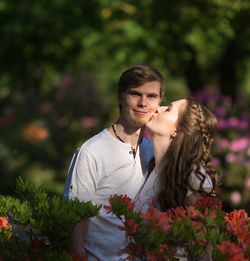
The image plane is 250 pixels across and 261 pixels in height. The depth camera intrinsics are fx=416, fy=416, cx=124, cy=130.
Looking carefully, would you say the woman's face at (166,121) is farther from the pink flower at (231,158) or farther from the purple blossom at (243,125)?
the purple blossom at (243,125)

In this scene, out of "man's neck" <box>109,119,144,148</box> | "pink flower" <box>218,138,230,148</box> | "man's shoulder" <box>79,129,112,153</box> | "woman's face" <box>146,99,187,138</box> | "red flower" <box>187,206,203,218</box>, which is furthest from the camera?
"pink flower" <box>218,138,230,148</box>

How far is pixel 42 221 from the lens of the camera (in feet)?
6.68

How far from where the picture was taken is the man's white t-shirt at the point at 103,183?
2607 mm

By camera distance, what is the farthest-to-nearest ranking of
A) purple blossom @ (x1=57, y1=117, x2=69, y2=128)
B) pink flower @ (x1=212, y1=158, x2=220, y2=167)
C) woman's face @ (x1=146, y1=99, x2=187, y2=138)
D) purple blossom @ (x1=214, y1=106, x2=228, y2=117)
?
purple blossom @ (x1=57, y1=117, x2=69, y2=128)
purple blossom @ (x1=214, y1=106, x2=228, y2=117)
pink flower @ (x1=212, y1=158, x2=220, y2=167)
woman's face @ (x1=146, y1=99, x2=187, y2=138)

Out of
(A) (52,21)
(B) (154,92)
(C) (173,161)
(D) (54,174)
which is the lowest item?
(D) (54,174)

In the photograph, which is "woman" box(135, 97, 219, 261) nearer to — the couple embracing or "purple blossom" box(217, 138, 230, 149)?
the couple embracing

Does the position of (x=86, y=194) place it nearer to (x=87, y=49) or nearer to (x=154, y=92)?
(x=154, y=92)

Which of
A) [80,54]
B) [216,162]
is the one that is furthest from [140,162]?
[80,54]

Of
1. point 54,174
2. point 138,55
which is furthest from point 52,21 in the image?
point 54,174

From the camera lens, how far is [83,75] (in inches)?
430

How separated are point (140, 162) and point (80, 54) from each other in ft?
23.9

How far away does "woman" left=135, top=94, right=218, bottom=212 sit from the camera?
2.61m

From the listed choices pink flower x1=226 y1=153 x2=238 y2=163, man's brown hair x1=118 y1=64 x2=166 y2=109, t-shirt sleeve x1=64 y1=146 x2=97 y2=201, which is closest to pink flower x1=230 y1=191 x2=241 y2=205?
pink flower x1=226 y1=153 x2=238 y2=163

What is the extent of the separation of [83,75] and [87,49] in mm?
1315
